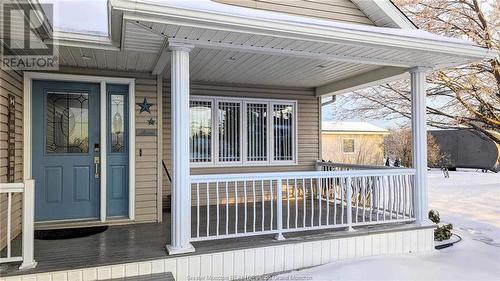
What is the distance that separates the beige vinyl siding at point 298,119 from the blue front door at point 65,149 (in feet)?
4.54

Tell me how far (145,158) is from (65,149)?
111 centimetres

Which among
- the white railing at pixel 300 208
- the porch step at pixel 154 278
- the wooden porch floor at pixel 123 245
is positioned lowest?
the porch step at pixel 154 278

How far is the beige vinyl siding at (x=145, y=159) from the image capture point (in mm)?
5293

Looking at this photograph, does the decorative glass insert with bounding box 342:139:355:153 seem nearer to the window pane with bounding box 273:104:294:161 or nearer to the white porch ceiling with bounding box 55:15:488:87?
the window pane with bounding box 273:104:294:161

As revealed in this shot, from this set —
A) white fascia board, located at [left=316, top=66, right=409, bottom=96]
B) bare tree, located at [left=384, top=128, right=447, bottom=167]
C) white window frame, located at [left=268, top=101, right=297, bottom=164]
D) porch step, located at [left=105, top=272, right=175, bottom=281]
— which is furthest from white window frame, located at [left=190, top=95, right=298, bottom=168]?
bare tree, located at [left=384, top=128, right=447, bottom=167]

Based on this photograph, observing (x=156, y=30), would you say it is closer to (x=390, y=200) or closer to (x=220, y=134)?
(x=220, y=134)

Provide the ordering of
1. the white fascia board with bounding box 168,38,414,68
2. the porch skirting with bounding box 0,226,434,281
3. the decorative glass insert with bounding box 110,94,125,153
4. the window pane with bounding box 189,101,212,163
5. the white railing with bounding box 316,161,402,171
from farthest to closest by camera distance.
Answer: the window pane with bounding box 189,101,212,163 < the white railing with bounding box 316,161,402,171 < the decorative glass insert with bounding box 110,94,125,153 < the white fascia board with bounding box 168,38,414,68 < the porch skirting with bounding box 0,226,434,281

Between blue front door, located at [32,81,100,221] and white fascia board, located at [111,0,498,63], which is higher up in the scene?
white fascia board, located at [111,0,498,63]

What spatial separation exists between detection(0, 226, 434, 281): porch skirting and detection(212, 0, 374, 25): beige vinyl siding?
2.99 metres

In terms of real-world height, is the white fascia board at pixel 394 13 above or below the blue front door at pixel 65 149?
above

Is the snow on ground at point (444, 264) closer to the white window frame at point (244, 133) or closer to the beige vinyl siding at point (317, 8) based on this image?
the white window frame at point (244, 133)

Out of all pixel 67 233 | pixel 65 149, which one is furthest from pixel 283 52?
pixel 67 233

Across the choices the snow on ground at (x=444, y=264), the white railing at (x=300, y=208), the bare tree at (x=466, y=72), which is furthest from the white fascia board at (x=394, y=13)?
the bare tree at (x=466, y=72)

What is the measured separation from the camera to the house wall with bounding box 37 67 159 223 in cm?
529
